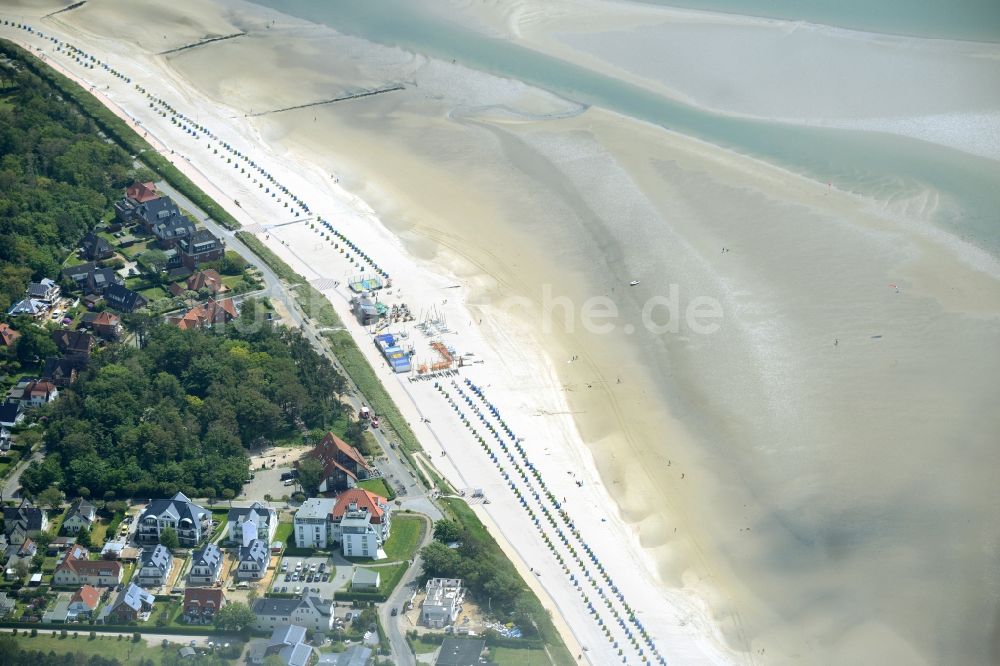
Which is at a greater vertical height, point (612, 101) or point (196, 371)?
point (612, 101)

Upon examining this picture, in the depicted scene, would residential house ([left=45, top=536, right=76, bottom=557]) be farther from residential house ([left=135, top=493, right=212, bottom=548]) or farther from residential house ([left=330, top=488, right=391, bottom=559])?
residential house ([left=330, top=488, right=391, bottom=559])

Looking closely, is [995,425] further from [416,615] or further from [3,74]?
[3,74]

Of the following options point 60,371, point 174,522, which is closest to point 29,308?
point 60,371

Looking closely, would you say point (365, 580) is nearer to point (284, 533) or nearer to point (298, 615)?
point (298, 615)

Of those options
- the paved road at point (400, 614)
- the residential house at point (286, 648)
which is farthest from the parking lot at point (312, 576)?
the residential house at point (286, 648)

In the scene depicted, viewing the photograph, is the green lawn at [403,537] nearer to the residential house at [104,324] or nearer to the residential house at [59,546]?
the residential house at [59,546]

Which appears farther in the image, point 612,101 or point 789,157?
point 612,101

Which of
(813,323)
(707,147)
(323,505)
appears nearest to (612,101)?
(707,147)
